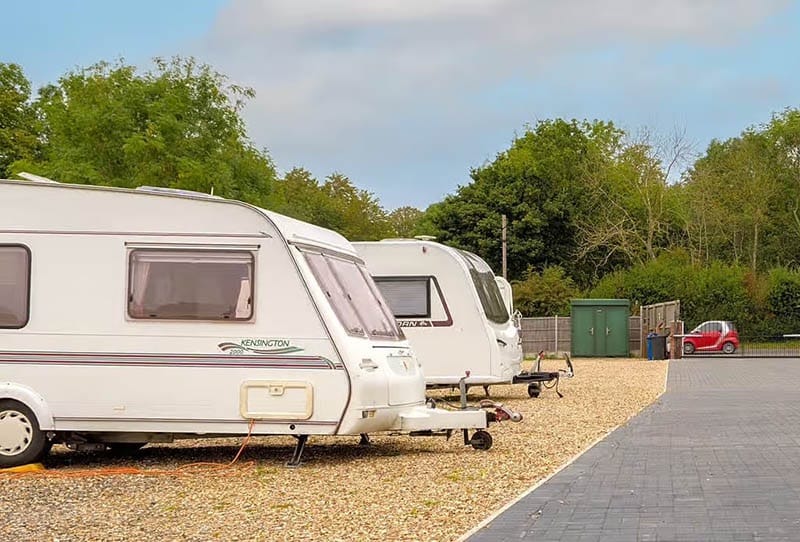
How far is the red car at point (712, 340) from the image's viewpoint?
1837 inches

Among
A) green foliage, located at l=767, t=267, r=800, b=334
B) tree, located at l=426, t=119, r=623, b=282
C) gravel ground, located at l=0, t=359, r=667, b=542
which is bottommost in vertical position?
gravel ground, located at l=0, t=359, r=667, b=542

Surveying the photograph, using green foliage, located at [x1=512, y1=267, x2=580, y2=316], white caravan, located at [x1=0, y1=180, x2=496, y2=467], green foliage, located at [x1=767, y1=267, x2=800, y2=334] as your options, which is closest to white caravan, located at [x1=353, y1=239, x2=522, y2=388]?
white caravan, located at [x1=0, y1=180, x2=496, y2=467]

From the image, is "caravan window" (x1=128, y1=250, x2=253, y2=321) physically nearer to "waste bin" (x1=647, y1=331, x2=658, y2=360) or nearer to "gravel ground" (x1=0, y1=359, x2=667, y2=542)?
"gravel ground" (x1=0, y1=359, x2=667, y2=542)

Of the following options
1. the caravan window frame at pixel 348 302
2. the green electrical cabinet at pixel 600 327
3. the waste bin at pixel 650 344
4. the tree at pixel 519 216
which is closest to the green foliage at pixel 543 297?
the tree at pixel 519 216

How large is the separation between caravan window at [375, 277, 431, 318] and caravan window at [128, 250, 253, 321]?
25.8 ft

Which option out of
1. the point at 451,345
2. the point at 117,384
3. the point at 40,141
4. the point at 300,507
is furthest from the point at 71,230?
the point at 40,141

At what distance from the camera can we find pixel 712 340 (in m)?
46.7

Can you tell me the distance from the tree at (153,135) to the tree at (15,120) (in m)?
10.7

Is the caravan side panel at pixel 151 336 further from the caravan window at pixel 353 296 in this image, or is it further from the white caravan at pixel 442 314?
the white caravan at pixel 442 314

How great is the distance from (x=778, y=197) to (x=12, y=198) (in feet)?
194

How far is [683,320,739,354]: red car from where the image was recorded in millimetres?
46656

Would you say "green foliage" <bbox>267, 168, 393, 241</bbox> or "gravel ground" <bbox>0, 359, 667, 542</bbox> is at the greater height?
"green foliage" <bbox>267, 168, 393, 241</bbox>

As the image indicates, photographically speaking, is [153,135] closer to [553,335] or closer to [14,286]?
[553,335]

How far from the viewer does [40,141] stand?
57281 millimetres
